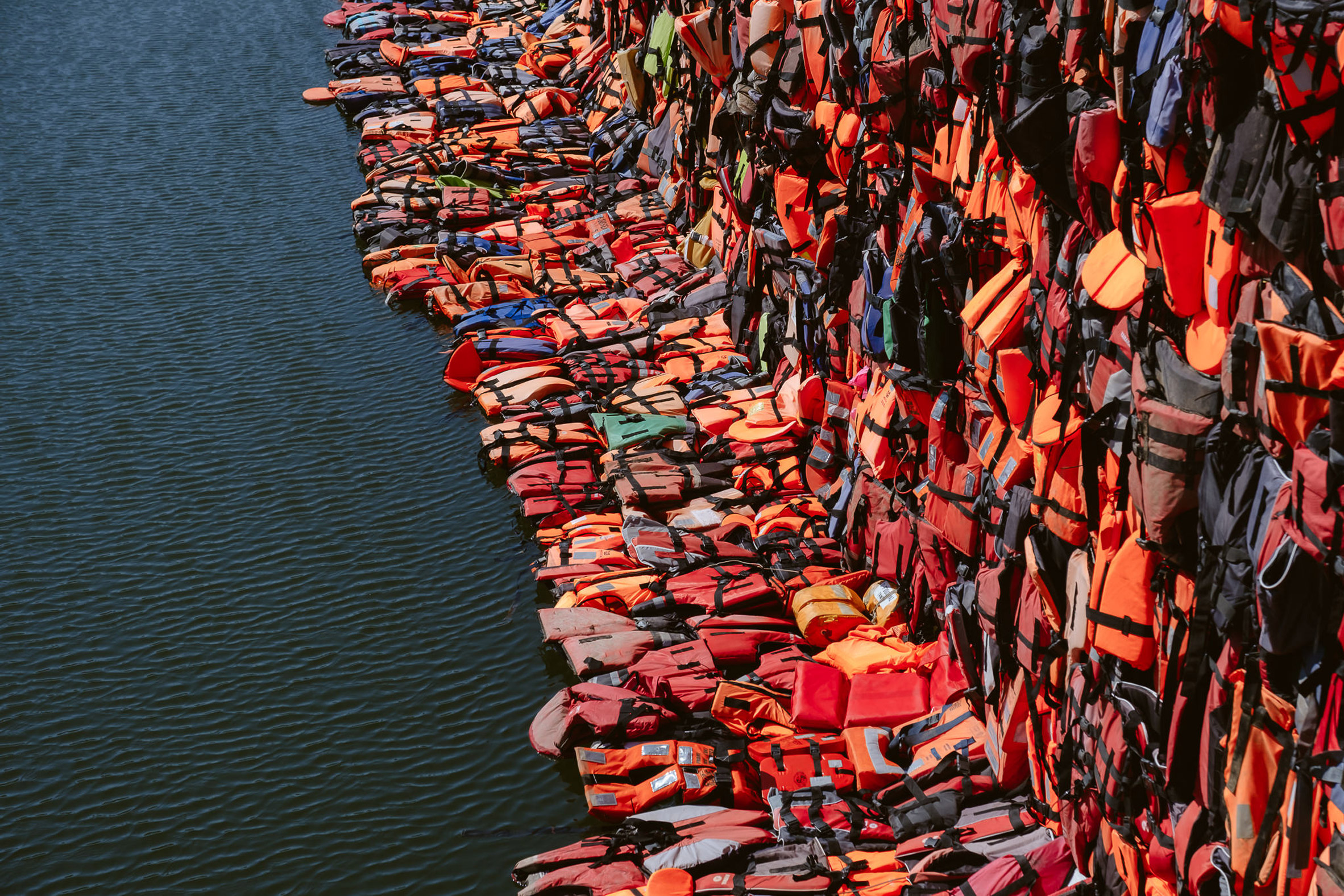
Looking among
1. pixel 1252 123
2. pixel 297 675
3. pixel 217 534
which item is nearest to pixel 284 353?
pixel 217 534

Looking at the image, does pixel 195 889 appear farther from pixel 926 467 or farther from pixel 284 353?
pixel 284 353

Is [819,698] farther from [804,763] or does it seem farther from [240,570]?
[240,570]

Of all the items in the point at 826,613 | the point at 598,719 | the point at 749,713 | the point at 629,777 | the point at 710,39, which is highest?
the point at 710,39

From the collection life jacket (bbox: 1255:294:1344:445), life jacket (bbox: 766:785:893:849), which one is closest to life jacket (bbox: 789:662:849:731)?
life jacket (bbox: 766:785:893:849)

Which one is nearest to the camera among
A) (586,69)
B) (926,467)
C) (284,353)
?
(926,467)

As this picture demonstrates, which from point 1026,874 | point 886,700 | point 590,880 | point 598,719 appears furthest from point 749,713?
point 1026,874

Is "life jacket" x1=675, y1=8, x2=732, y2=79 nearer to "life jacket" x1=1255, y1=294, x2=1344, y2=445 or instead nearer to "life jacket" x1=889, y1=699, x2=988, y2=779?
"life jacket" x1=889, y1=699, x2=988, y2=779

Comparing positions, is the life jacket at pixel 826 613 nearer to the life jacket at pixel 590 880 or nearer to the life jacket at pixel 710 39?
the life jacket at pixel 590 880
